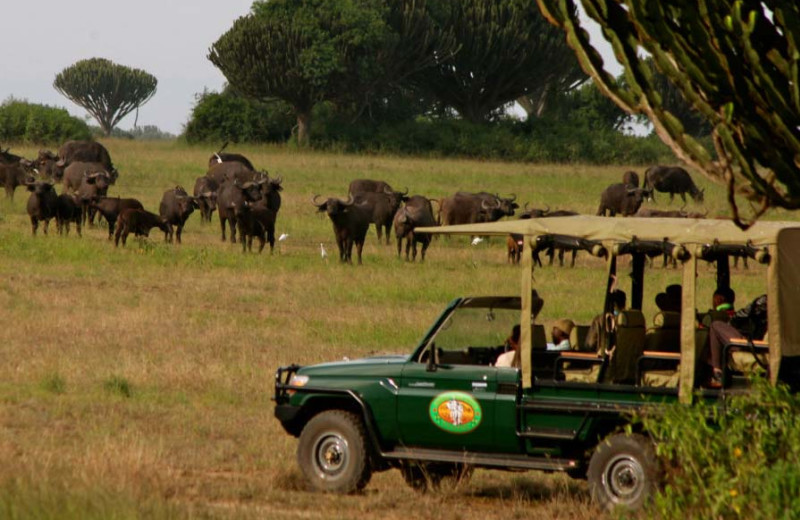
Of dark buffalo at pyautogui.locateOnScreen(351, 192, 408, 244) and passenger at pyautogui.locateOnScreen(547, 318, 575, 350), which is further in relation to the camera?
dark buffalo at pyautogui.locateOnScreen(351, 192, 408, 244)

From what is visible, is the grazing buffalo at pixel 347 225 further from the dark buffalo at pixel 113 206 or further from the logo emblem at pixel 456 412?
the logo emblem at pixel 456 412

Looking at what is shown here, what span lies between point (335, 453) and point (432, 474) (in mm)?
861

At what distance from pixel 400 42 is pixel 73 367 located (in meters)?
68.8

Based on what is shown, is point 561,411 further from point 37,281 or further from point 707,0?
point 37,281

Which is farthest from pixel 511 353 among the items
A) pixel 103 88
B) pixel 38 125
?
pixel 103 88

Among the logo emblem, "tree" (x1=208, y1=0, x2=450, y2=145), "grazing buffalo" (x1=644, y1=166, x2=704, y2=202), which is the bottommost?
the logo emblem

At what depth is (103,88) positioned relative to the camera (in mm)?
148625

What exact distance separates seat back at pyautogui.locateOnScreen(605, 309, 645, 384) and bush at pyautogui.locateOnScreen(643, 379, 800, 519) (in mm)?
1416

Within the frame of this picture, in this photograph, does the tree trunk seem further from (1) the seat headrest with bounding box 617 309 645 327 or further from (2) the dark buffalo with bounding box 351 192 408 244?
(1) the seat headrest with bounding box 617 309 645 327

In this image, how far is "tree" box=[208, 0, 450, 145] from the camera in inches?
3100

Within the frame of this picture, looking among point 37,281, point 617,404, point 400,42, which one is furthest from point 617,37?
point 400,42

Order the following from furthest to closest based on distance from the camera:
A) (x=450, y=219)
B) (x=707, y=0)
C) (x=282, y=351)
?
(x=450, y=219)
(x=282, y=351)
(x=707, y=0)

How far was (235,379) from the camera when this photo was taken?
17.5 metres

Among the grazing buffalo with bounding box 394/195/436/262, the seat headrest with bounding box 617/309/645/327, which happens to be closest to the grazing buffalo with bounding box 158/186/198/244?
the grazing buffalo with bounding box 394/195/436/262
